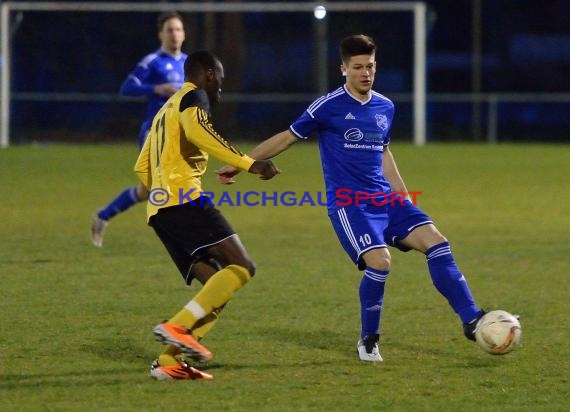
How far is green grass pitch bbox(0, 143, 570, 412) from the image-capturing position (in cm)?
564

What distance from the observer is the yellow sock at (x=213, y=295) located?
19.2 feet

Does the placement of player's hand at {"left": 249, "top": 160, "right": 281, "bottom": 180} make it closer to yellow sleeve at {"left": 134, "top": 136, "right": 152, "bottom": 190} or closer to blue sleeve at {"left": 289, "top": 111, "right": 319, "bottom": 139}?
yellow sleeve at {"left": 134, "top": 136, "right": 152, "bottom": 190}

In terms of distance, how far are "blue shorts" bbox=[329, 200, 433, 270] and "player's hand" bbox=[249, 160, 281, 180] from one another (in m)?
0.88

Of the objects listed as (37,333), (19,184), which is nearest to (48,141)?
(19,184)

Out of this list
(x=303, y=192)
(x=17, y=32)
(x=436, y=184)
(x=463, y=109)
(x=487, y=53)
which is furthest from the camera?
(x=487, y=53)

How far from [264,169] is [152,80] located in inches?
217

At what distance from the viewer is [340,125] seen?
6695 mm

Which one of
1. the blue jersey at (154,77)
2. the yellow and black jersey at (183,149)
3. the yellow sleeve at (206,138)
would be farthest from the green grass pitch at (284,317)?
the blue jersey at (154,77)

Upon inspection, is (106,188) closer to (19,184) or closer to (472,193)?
(19,184)

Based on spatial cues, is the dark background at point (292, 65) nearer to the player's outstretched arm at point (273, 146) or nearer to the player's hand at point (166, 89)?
the player's hand at point (166, 89)

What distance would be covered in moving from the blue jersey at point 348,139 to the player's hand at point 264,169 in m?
0.85

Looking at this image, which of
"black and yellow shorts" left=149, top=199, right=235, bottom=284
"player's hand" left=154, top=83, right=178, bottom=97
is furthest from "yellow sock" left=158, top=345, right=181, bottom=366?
"player's hand" left=154, top=83, right=178, bottom=97

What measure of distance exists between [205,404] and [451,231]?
7.66 metres

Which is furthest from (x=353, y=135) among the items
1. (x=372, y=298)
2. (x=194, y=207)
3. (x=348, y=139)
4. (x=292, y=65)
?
(x=292, y=65)
